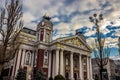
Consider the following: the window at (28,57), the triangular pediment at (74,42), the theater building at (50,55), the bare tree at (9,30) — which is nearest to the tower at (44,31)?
the theater building at (50,55)

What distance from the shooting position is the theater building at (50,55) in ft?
108

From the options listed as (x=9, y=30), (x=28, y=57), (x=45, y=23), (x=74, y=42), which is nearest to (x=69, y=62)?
(x=74, y=42)

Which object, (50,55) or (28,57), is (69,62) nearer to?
(50,55)

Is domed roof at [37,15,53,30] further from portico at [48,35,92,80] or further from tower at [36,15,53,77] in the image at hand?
portico at [48,35,92,80]

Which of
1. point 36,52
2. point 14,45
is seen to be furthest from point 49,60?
point 14,45

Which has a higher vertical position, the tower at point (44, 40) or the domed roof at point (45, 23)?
the domed roof at point (45, 23)

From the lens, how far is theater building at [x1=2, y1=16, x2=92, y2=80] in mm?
33000

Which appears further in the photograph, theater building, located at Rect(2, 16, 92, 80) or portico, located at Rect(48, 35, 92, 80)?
portico, located at Rect(48, 35, 92, 80)

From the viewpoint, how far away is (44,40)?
36.5 m

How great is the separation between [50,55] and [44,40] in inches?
167

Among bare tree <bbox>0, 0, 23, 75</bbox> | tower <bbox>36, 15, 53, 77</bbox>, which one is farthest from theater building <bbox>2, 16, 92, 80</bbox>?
bare tree <bbox>0, 0, 23, 75</bbox>

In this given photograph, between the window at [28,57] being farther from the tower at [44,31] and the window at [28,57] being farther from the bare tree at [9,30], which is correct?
the bare tree at [9,30]

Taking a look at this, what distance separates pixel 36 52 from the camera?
34844 mm

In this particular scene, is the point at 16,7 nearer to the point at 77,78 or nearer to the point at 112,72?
the point at 77,78
